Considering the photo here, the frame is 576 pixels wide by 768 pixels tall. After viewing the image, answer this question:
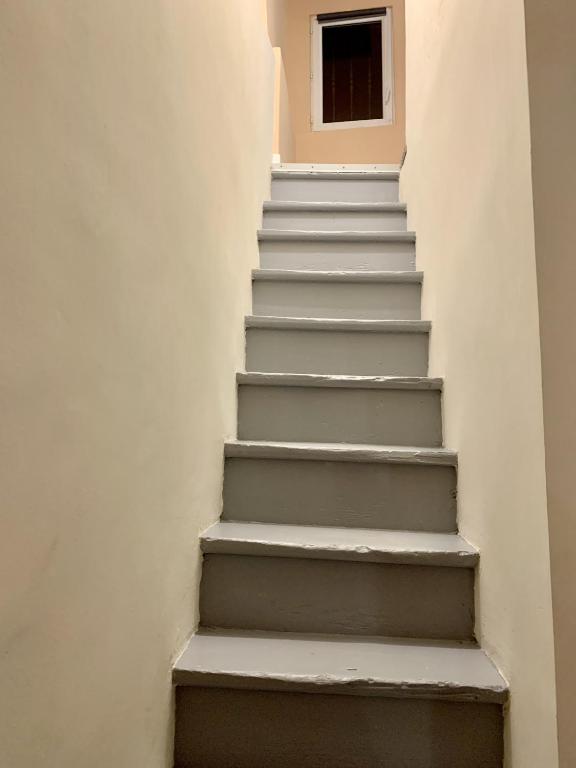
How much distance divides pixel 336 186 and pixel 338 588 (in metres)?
2.26

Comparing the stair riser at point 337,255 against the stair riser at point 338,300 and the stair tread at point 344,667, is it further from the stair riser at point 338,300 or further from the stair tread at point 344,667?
the stair tread at point 344,667

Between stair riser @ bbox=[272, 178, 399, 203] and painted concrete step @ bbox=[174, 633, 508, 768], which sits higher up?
stair riser @ bbox=[272, 178, 399, 203]

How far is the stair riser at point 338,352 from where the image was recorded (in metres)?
1.88

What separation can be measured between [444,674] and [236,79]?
1912 millimetres

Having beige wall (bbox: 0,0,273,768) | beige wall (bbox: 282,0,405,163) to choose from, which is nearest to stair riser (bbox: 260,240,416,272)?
beige wall (bbox: 0,0,273,768)

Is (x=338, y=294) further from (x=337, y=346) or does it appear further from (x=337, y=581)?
(x=337, y=581)

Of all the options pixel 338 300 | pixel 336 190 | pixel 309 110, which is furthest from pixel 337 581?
pixel 309 110

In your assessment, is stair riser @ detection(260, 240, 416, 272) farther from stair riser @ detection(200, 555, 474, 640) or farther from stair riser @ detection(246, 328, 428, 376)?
stair riser @ detection(200, 555, 474, 640)

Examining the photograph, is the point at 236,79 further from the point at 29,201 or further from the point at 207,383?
the point at 29,201

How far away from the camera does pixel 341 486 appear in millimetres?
1468

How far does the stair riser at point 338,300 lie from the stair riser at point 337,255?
0.22 metres

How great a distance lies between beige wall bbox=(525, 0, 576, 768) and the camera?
0.80 m

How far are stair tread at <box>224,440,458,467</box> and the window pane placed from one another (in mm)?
4682

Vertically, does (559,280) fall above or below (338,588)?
above
